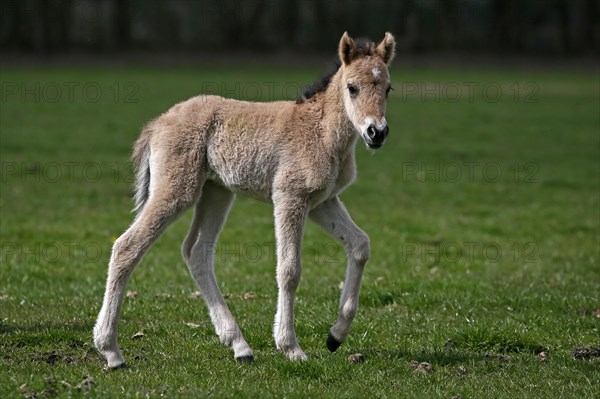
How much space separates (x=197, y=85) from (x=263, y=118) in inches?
1248

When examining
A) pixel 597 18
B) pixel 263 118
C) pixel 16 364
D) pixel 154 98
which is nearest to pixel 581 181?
pixel 263 118

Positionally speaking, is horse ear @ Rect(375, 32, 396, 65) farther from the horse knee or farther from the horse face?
the horse knee

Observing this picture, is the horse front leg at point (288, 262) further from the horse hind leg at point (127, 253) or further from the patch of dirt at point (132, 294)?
the patch of dirt at point (132, 294)

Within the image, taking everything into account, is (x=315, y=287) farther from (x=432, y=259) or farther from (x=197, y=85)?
(x=197, y=85)

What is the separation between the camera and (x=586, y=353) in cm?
852

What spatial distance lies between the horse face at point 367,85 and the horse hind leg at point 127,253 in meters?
1.61

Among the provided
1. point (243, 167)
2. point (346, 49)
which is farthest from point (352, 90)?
point (243, 167)

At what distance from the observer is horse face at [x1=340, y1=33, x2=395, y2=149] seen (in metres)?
7.75

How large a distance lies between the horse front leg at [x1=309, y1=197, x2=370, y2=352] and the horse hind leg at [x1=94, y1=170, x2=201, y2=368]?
1.23m

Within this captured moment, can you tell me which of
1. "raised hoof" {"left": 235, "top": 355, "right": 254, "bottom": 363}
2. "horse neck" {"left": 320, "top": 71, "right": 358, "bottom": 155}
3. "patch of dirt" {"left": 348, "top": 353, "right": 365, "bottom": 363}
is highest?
"horse neck" {"left": 320, "top": 71, "right": 358, "bottom": 155}

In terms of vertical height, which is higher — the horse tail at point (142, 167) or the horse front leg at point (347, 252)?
the horse tail at point (142, 167)

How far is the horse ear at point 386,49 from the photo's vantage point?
27.2 ft
